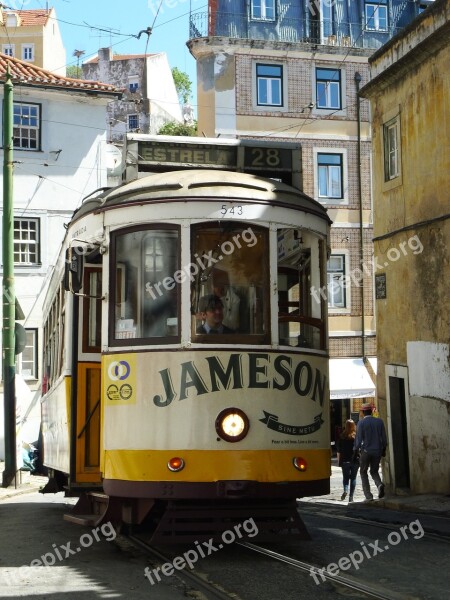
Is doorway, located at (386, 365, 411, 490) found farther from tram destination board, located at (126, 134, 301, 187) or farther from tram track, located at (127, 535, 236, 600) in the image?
tram track, located at (127, 535, 236, 600)

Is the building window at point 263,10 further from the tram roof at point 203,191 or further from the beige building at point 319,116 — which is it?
the tram roof at point 203,191

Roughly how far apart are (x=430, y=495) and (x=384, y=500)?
2.64 ft

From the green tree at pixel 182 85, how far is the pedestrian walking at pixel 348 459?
7109 cm

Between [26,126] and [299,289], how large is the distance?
857 inches

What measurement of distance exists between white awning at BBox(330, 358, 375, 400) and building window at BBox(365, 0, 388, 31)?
10507mm

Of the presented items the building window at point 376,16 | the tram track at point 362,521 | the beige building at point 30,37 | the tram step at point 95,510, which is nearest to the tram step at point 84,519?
the tram step at point 95,510

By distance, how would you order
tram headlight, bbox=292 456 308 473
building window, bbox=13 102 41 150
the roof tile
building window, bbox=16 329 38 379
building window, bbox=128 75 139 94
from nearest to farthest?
1. tram headlight, bbox=292 456 308 473
2. building window, bbox=16 329 38 379
3. the roof tile
4. building window, bbox=13 102 41 150
5. building window, bbox=128 75 139 94

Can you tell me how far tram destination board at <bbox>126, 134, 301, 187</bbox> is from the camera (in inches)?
392

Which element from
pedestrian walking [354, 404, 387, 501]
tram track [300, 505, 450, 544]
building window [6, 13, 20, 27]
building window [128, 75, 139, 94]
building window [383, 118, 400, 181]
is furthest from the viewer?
building window [128, 75, 139, 94]

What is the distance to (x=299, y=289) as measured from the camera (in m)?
9.17

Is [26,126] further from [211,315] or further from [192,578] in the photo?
[192,578]

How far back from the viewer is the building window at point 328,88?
31.1 metres

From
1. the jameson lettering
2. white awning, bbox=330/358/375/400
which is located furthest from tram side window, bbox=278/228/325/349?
white awning, bbox=330/358/375/400

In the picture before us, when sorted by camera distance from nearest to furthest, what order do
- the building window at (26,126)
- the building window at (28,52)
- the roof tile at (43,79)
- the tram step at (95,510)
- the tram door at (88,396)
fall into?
the tram step at (95,510) < the tram door at (88,396) < the roof tile at (43,79) < the building window at (26,126) < the building window at (28,52)
